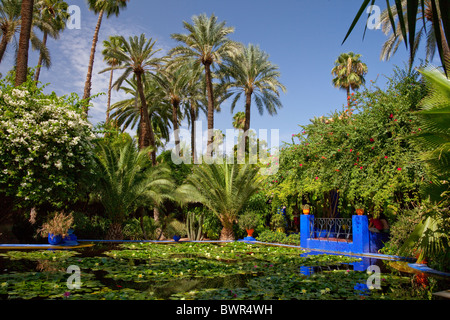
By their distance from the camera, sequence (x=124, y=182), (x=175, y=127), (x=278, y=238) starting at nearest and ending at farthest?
(x=278, y=238), (x=124, y=182), (x=175, y=127)

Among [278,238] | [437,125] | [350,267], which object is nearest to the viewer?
[437,125]

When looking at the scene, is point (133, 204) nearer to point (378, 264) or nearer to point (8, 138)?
point (8, 138)

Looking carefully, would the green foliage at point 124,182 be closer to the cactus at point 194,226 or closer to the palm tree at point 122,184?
the palm tree at point 122,184

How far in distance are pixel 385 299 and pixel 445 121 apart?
3.11 meters

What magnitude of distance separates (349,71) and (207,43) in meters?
16.7

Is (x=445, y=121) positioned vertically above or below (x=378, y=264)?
above

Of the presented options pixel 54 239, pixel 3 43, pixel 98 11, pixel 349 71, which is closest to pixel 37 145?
pixel 54 239

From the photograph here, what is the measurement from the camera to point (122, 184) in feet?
54.7

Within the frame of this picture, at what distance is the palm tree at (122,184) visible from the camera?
1647 centimetres

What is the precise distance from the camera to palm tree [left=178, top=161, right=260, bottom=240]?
17.6 metres

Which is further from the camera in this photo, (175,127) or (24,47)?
(175,127)

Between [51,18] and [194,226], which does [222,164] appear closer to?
[194,226]
